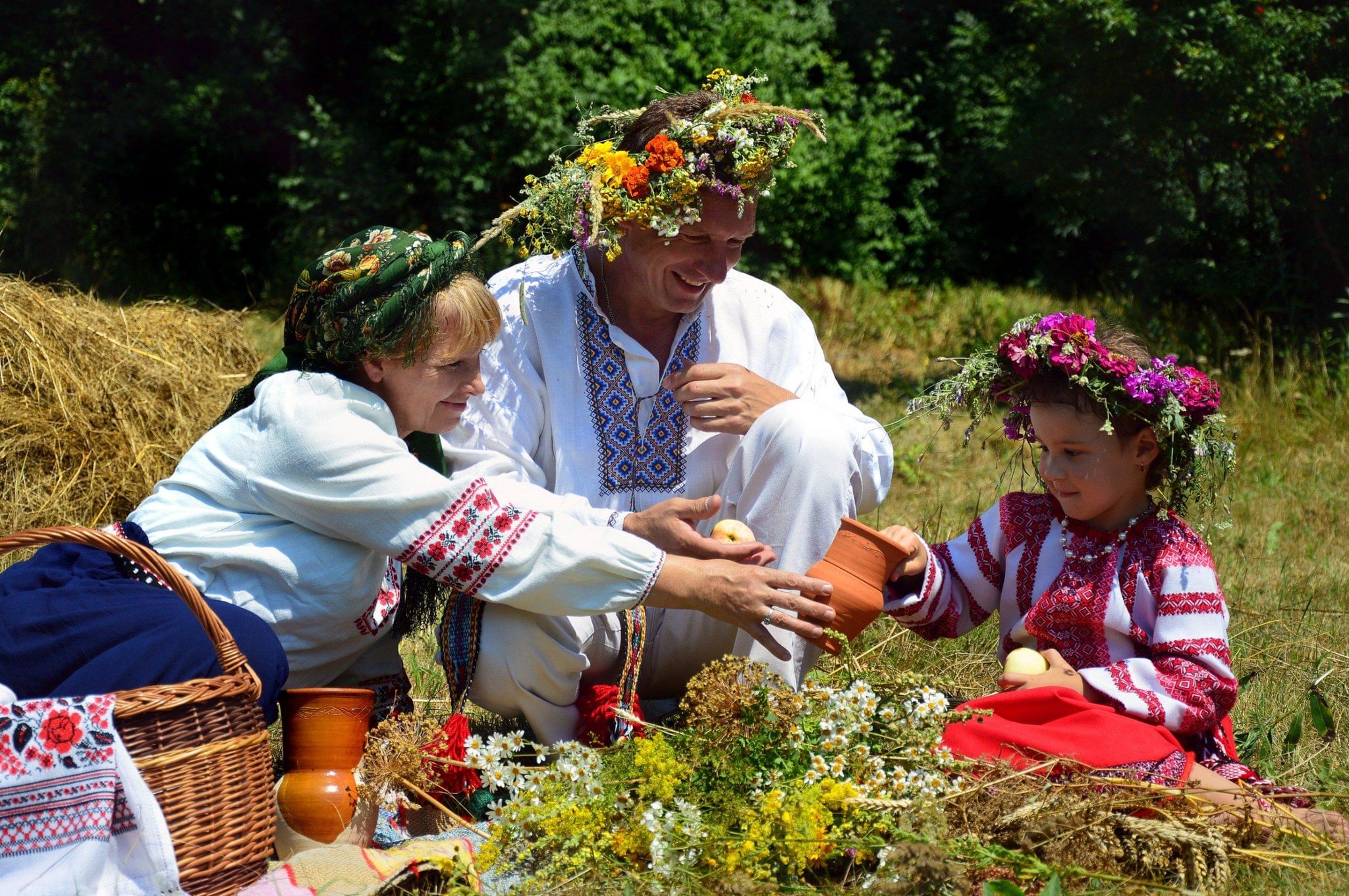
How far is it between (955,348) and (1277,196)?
94.2 inches

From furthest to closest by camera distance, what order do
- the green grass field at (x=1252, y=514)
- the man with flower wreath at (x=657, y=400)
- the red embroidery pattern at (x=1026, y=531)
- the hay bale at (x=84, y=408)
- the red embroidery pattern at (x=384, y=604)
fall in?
the hay bale at (x=84, y=408)
the green grass field at (x=1252, y=514)
the red embroidery pattern at (x=1026, y=531)
the man with flower wreath at (x=657, y=400)
the red embroidery pattern at (x=384, y=604)

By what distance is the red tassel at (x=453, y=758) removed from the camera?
2.92 m

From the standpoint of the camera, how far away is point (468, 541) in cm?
283

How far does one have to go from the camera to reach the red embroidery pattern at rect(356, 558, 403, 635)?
3080 mm

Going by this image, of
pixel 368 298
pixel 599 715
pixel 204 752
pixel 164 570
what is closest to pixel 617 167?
pixel 368 298

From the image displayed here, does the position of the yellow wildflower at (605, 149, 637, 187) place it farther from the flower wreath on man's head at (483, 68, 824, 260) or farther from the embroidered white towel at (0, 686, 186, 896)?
the embroidered white towel at (0, 686, 186, 896)

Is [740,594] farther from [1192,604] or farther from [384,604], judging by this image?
[1192,604]

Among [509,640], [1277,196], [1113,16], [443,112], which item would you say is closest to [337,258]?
[509,640]

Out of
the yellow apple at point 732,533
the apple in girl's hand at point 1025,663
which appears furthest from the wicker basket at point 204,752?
the apple in girl's hand at point 1025,663

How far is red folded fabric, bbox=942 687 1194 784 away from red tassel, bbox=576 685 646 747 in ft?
2.67

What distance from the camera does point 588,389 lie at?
3508mm

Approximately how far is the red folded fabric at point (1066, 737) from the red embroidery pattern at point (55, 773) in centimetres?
179

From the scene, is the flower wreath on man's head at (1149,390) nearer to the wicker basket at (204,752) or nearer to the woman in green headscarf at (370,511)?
the woman in green headscarf at (370,511)

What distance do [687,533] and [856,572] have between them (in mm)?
422
